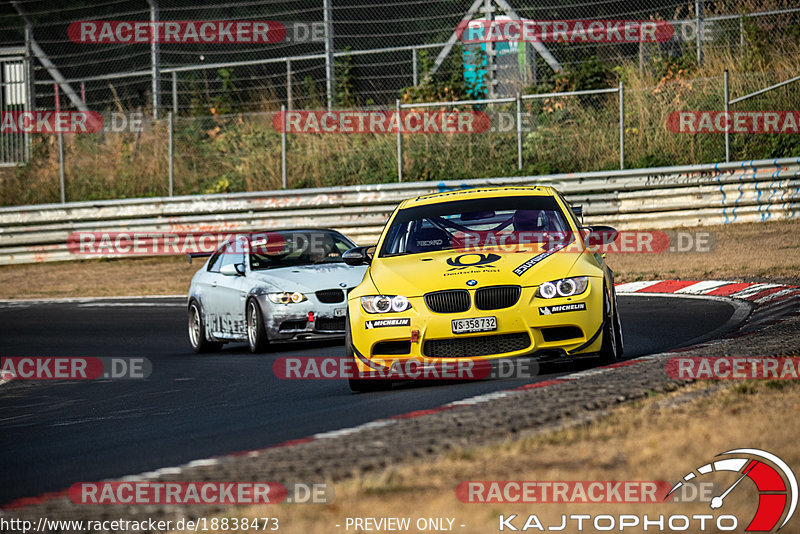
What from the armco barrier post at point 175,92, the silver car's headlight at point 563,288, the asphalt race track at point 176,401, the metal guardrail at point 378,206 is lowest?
the asphalt race track at point 176,401

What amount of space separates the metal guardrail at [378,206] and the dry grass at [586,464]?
1605 cm

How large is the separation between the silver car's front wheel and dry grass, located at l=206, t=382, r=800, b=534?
310 inches

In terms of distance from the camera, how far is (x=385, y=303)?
9.40 meters

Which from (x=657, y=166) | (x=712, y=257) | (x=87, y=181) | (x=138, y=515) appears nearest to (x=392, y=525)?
(x=138, y=515)

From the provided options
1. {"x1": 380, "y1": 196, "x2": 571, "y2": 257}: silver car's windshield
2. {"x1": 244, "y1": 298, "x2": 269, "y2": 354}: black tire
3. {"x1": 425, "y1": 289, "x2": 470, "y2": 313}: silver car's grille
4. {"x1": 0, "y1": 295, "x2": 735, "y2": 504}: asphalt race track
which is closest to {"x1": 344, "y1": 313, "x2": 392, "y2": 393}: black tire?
{"x1": 0, "y1": 295, "x2": 735, "y2": 504}: asphalt race track

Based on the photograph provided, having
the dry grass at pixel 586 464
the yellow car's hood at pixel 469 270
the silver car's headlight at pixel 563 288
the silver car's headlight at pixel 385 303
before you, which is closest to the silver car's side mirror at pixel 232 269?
the yellow car's hood at pixel 469 270

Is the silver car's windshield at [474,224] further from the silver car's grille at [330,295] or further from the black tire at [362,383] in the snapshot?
the silver car's grille at [330,295]

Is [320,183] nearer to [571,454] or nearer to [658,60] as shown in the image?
[658,60]

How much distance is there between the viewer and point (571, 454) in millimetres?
5320

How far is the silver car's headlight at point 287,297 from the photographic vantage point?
13.7 meters

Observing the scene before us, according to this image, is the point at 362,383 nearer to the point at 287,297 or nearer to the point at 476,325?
the point at 476,325

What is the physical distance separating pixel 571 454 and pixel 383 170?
69.3 ft

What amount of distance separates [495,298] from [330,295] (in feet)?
16.1

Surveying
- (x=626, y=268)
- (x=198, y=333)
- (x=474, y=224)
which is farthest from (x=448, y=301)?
(x=626, y=268)
